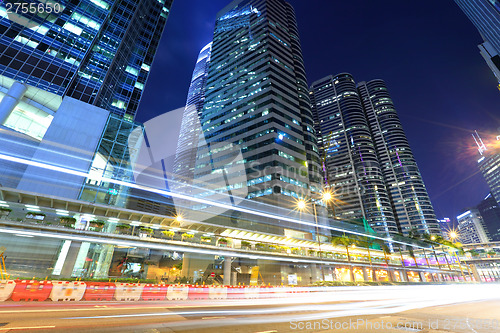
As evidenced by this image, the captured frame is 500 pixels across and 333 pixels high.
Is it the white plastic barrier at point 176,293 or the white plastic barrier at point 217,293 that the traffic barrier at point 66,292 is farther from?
the white plastic barrier at point 217,293

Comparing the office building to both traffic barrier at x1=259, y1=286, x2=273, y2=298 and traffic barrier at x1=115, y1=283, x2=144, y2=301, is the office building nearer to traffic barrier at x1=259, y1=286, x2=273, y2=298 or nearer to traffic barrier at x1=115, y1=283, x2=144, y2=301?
traffic barrier at x1=115, y1=283, x2=144, y2=301

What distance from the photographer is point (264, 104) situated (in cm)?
8381

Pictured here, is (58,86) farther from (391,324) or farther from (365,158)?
(365,158)

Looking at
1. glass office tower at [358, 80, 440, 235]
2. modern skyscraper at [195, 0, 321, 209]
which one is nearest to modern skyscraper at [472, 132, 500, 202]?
glass office tower at [358, 80, 440, 235]

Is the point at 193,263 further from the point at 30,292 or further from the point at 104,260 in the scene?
the point at 30,292

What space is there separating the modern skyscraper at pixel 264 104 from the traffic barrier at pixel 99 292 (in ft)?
179

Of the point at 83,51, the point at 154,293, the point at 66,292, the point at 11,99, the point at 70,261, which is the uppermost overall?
the point at 83,51

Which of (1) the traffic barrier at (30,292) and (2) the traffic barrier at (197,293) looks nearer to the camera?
(1) the traffic barrier at (30,292)

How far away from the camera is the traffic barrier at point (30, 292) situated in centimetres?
1276

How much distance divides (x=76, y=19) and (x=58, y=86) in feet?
62.2

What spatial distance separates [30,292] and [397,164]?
203194 mm

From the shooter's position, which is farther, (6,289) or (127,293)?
(127,293)

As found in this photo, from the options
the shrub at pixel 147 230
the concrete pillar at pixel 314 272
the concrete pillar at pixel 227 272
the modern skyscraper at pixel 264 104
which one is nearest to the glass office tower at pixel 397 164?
the modern skyscraper at pixel 264 104

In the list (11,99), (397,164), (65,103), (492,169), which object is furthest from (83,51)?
(492,169)
